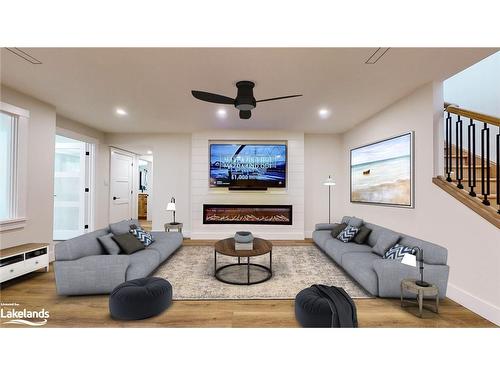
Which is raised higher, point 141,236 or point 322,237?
point 141,236

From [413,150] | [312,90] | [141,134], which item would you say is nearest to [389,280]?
[413,150]

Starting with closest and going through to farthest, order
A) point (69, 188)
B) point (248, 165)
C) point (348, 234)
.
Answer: point (348, 234)
point (69, 188)
point (248, 165)

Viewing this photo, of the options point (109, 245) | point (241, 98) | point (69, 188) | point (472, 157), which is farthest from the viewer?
point (69, 188)

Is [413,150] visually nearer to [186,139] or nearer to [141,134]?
[186,139]

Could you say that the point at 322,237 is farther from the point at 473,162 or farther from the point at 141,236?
the point at 141,236

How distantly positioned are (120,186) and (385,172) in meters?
5.74

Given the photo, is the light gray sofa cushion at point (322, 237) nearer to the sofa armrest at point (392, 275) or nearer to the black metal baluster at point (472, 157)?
the sofa armrest at point (392, 275)

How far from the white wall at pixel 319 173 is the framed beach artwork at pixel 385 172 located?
29.3 inches

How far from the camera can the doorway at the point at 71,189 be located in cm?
432

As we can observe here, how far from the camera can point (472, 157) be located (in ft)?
5.99

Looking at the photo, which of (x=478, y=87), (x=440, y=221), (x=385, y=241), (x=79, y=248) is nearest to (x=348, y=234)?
(x=385, y=241)

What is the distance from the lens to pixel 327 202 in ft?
16.5

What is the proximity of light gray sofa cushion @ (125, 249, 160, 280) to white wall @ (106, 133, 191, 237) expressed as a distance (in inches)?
91.0

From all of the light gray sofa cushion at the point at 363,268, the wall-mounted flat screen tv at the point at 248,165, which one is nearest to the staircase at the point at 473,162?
the light gray sofa cushion at the point at 363,268
